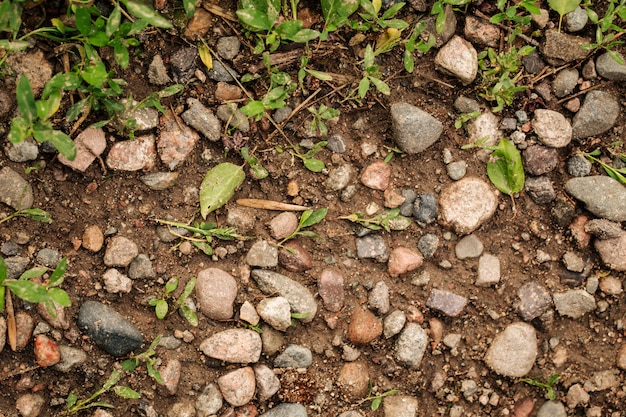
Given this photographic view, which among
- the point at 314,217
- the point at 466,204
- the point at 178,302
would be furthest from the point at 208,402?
the point at 466,204

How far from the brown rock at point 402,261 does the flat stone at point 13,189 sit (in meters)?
1.82

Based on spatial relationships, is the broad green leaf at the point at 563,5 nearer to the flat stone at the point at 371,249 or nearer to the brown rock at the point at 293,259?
the flat stone at the point at 371,249

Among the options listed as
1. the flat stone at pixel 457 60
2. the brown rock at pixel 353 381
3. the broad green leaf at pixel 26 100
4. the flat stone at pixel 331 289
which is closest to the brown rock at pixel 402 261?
the flat stone at pixel 331 289

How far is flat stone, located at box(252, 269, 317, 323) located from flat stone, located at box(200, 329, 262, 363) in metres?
0.26

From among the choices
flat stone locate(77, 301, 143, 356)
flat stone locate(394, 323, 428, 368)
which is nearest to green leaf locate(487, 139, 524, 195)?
flat stone locate(394, 323, 428, 368)

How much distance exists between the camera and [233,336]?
2707mm

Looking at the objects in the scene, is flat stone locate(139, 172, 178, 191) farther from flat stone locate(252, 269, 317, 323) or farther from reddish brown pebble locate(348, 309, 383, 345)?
reddish brown pebble locate(348, 309, 383, 345)

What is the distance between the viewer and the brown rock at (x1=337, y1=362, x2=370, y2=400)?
280 centimetres

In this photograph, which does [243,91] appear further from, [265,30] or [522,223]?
[522,223]

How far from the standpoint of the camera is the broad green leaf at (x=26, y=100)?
7.30ft

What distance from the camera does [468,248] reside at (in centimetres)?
292

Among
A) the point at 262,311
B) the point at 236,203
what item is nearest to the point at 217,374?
the point at 262,311

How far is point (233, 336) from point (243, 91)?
124cm

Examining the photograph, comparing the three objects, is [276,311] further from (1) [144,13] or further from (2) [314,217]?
(1) [144,13]
